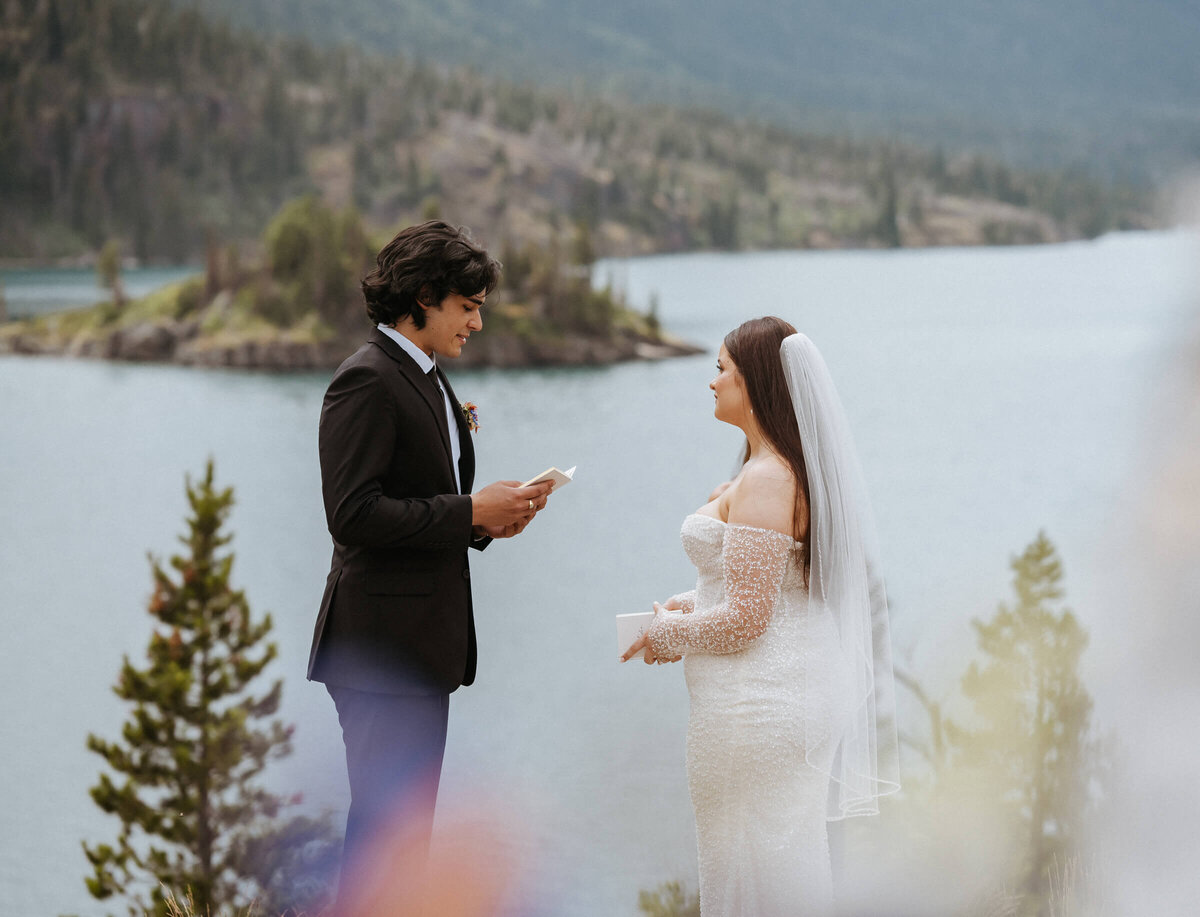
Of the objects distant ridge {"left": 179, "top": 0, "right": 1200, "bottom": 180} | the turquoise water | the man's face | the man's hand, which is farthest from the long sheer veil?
distant ridge {"left": 179, "top": 0, "right": 1200, "bottom": 180}

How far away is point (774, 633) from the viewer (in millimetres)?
2881

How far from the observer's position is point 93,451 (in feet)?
163

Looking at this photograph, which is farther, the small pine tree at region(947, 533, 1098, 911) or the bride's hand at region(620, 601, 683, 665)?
the small pine tree at region(947, 533, 1098, 911)

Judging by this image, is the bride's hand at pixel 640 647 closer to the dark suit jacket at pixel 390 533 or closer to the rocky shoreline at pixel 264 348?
the dark suit jacket at pixel 390 533

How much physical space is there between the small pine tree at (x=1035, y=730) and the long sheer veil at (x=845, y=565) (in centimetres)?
1080

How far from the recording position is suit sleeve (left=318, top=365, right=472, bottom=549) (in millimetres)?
2506

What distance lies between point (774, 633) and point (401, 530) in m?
0.95

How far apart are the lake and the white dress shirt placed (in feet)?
57.8

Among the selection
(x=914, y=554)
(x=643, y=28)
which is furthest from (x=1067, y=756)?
(x=643, y=28)

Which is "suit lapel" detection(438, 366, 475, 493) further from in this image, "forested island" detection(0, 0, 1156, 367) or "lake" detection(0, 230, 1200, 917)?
"forested island" detection(0, 0, 1156, 367)

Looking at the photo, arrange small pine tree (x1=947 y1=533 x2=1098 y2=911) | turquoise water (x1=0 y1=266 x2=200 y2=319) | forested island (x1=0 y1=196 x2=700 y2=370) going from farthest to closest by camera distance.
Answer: turquoise water (x1=0 y1=266 x2=200 y2=319), forested island (x1=0 y1=196 x2=700 y2=370), small pine tree (x1=947 y1=533 x2=1098 y2=911)

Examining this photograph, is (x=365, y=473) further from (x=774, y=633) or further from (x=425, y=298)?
(x=774, y=633)

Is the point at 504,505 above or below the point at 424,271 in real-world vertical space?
below

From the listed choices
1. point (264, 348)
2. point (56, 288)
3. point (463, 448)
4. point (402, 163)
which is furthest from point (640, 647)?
point (402, 163)
